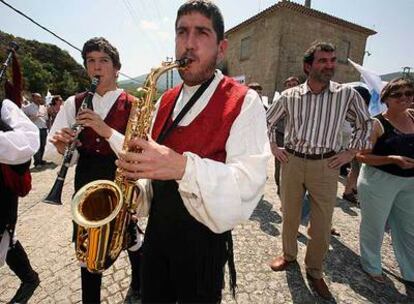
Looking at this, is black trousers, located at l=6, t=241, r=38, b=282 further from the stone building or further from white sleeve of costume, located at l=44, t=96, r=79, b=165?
the stone building

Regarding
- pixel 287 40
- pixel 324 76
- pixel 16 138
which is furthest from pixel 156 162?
pixel 287 40

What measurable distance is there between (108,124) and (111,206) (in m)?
1.03

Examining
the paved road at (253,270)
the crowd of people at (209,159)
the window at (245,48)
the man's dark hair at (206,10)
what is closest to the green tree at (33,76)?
the window at (245,48)

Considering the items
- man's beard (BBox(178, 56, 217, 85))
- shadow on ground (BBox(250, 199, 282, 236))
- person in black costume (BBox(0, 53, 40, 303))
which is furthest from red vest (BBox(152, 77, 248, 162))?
shadow on ground (BBox(250, 199, 282, 236))

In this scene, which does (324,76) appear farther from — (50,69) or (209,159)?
(50,69)

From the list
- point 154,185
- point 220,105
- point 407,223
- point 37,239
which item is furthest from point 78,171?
point 407,223

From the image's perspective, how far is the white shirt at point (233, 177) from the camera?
1146 millimetres

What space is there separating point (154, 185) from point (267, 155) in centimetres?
75

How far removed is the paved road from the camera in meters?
3.01

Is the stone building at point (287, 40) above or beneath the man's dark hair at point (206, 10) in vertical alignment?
above

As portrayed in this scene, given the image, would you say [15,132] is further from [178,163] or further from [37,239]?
[37,239]

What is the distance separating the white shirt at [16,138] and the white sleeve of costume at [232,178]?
1.68m

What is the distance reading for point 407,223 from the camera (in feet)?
10.9

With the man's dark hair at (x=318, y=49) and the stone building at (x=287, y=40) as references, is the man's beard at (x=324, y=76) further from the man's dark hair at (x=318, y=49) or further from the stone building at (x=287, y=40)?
the stone building at (x=287, y=40)
